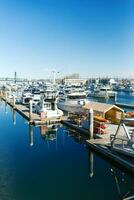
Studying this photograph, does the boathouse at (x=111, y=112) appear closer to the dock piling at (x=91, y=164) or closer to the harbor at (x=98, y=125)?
the harbor at (x=98, y=125)

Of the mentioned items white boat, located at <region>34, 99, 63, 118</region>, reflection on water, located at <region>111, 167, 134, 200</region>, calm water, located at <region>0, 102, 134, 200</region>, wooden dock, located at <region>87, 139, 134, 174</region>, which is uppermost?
white boat, located at <region>34, 99, 63, 118</region>

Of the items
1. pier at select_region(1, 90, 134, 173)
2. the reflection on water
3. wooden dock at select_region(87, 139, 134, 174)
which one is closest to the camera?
the reflection on water

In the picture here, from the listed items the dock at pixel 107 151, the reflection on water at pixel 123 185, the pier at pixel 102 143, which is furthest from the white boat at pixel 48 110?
the reflection on water at pixel 123 185

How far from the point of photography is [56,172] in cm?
1739

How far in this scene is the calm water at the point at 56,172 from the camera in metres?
14.3

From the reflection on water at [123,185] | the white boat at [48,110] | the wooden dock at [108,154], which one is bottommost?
the reflection on water at [123,185]

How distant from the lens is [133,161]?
55.5 feet

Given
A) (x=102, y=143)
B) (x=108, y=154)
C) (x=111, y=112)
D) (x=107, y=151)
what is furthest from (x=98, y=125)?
(x=111, y=112)

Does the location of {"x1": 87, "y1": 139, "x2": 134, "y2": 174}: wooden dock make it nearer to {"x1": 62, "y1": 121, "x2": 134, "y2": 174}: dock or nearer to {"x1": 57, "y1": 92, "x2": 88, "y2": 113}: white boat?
{"x1": 62, "y1": 121, "x2": 134, "y2": 174}: dock

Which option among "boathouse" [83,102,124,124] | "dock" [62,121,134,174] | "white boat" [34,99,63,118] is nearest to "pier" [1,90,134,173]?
"dock" [62,121,134,174]

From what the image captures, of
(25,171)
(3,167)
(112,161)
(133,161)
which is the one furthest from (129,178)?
(3,167)

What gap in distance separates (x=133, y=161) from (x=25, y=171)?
604cm

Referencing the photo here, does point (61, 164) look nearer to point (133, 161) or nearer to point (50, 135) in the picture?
point (133, 161)

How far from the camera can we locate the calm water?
47.0 feet
